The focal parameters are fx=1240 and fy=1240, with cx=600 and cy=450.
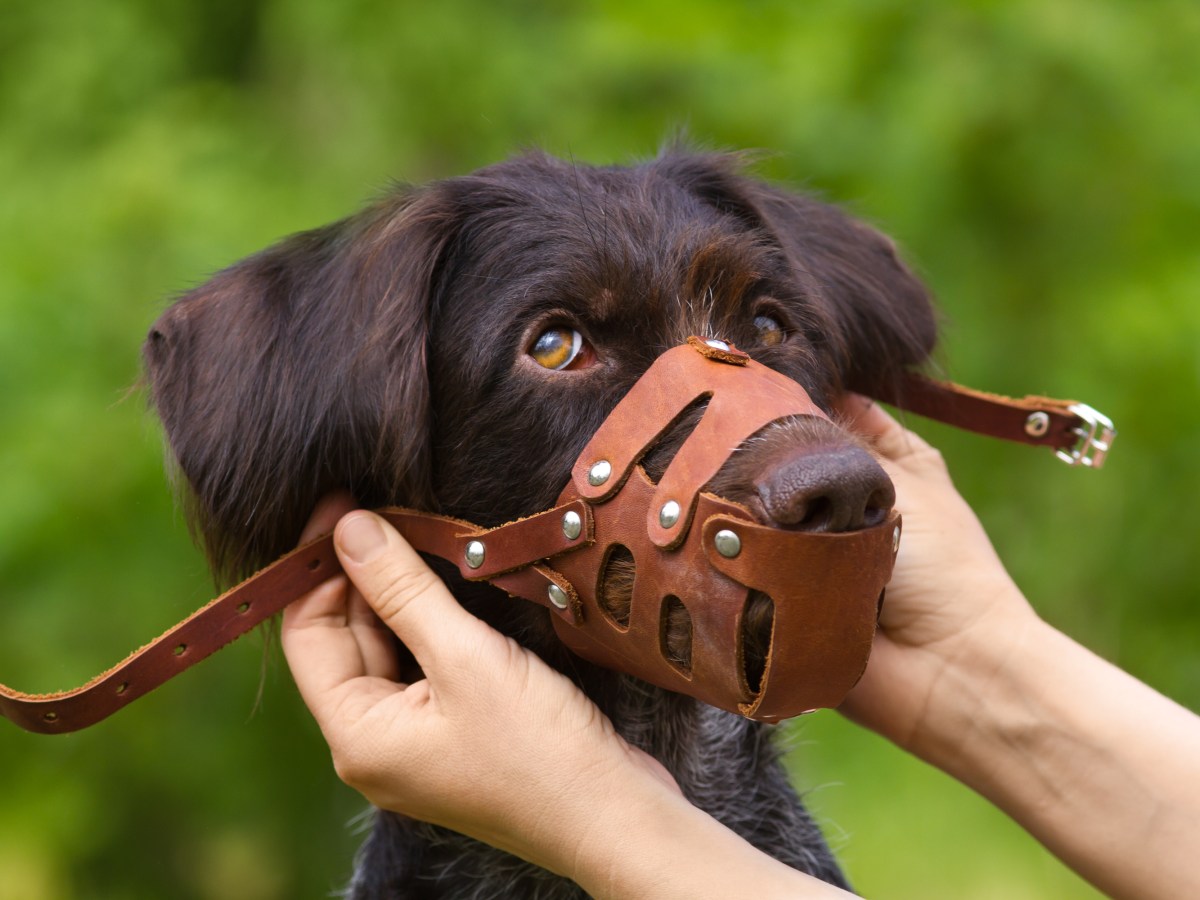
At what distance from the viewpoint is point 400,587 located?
2102mm

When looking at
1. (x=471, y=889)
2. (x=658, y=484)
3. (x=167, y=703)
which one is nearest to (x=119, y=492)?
(x=167, y=703)

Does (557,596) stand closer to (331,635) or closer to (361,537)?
(361,537)

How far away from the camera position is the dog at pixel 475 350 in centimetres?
207

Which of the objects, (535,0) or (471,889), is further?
(535,0)

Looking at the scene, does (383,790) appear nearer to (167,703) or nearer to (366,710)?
(366,710)

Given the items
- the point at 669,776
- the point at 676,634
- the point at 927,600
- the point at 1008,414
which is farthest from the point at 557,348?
the point at 1008,414

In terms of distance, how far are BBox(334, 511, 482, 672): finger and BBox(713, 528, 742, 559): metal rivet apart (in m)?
0.55

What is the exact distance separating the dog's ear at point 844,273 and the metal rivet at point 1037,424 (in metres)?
0.26

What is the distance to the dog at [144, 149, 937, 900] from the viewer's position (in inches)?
81.6

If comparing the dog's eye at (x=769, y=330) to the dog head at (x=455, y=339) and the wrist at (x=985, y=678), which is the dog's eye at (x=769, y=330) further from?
the wrist at (x=985, y=678)

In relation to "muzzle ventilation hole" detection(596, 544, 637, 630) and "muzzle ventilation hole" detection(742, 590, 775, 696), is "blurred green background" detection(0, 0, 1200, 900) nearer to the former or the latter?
"muzzle ventilation hole" detection(596, 544, 637, 630)

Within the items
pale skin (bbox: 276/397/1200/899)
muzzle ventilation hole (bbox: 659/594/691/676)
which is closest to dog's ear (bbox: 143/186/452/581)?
pale skin (bbox: 276/397/1200/899)

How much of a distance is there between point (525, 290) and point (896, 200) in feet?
8.38

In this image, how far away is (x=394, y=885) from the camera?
8.07 ft
